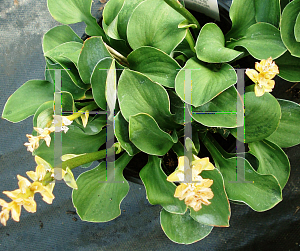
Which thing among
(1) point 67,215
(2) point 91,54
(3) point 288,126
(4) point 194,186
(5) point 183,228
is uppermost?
(2) point 91,54

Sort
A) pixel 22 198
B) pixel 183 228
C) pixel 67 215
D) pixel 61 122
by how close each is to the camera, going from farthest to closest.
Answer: pixel 67 215, pixel 183 228, pixel 61 122, pixel 22 198

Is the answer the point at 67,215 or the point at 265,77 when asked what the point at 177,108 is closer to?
the point at 265,77

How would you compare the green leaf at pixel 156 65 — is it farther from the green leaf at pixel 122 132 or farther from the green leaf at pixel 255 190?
the green leaf at pixel 255 190

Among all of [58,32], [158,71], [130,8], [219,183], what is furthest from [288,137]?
[58,32]

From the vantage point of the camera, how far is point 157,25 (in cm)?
50

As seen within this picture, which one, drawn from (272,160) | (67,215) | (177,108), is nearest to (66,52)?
(177,108)

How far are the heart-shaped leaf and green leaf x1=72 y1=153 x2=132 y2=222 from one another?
0.67ft

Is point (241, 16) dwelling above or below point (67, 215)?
above

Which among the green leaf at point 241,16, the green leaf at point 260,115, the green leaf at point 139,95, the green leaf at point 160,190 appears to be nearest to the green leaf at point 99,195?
the green leaf at point 160,190

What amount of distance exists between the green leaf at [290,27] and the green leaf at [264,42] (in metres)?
0.01

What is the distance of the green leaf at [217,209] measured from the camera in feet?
1.50

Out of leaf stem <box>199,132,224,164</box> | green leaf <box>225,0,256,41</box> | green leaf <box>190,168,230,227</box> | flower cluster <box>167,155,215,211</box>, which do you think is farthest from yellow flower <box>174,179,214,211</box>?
green leaf <box>225,0,256,41</box>

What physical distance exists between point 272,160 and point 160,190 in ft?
0.76

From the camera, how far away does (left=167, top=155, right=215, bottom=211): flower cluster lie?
0.35 m
